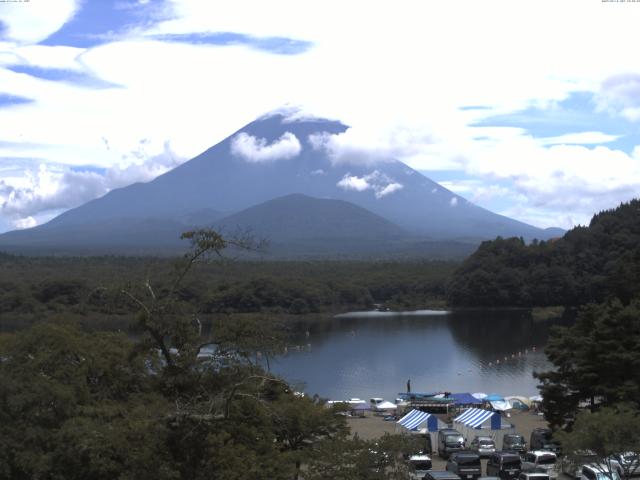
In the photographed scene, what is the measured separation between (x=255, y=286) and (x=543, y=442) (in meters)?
31.5

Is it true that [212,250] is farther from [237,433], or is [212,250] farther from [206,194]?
[206,194]

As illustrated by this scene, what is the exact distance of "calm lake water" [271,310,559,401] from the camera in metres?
24.5

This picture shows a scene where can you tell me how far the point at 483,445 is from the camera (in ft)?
45.0

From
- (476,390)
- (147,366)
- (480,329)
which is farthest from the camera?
(480,329)

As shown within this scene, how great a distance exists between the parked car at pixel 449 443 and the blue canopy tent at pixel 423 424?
244 mm

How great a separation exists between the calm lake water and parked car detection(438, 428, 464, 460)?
194 inches

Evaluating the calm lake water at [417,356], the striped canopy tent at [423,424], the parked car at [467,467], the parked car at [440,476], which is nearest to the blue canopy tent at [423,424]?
the striped canopy tent at [423,424]

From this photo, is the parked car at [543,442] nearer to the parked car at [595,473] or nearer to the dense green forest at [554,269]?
the parked car at [595,473]

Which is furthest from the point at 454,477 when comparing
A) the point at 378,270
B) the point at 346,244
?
the point at 346,244

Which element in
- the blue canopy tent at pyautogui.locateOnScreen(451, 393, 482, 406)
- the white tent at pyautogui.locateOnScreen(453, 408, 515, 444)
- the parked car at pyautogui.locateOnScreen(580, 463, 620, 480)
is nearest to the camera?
the parked car at pyautogui.locateOnScreen(580, 463, 620, 480)

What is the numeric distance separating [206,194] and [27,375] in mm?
151181

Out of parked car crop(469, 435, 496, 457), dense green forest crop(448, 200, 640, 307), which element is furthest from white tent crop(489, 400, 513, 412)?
dense green forest crop(448, 200, 640, 307)

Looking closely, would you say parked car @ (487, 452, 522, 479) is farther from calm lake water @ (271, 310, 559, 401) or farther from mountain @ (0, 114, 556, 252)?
mountain @ (0, 114, 556, 252)

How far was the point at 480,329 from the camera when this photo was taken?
3825 cm
